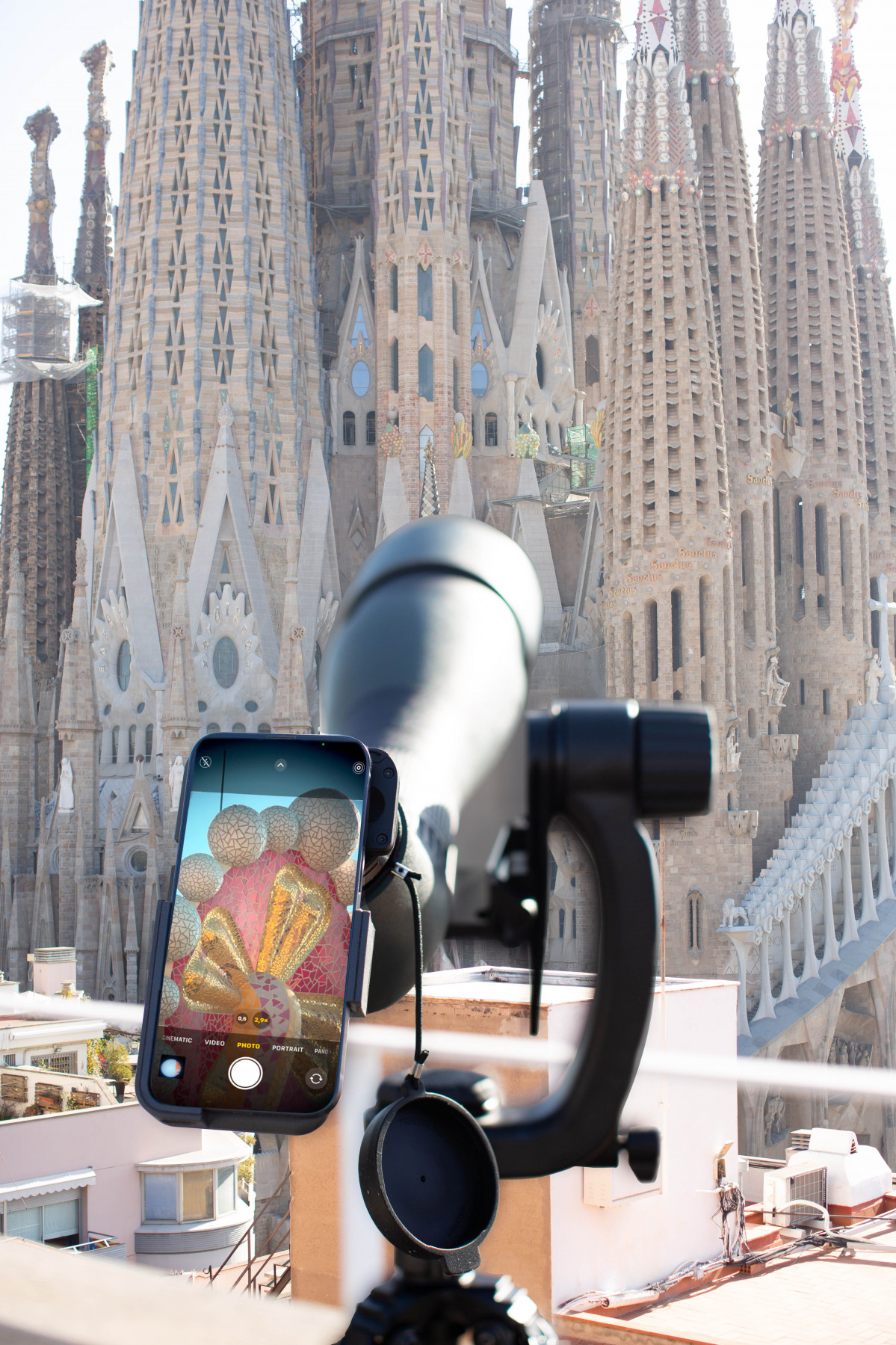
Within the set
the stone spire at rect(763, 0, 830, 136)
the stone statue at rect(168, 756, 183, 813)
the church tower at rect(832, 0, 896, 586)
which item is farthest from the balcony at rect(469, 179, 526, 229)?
the stone statue at rect(168, 756, 183, 813)

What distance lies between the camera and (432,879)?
0.80 m

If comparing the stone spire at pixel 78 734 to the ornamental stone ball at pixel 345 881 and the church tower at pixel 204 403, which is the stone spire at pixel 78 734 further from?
the ornamental stone ball at pixel 345 881

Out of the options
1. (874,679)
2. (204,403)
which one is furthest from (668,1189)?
(204,403)

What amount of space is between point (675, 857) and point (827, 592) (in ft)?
19.3

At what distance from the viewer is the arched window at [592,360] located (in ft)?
93.2

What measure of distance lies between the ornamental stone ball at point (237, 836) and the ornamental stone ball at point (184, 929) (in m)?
0.03

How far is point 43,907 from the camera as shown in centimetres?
2103

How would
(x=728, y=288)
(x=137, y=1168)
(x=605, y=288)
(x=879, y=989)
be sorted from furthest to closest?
(x=605, y=288) → (x=728, y=288) → (x=879, y=989) → (x=137, y=1168)

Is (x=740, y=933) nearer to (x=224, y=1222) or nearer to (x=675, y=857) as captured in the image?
(x=675, y=857)

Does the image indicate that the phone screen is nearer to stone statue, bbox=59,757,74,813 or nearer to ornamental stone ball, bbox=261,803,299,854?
Answer: ornamental stone ball, bbox=261,803,299,854

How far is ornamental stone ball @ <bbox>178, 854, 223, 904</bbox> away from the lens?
2.68ft

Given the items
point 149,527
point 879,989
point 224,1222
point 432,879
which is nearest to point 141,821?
point 149,527

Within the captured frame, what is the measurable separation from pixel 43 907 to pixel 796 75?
1737cm

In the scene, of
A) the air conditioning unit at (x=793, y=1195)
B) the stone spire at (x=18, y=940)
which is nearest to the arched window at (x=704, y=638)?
the stone spire at (x=18, y=940)
